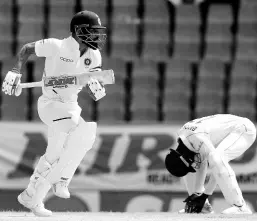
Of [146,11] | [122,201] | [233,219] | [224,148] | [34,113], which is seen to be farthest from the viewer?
[146,11]

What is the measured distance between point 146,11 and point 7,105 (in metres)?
2.36

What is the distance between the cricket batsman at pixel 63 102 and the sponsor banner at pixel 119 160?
286 centimetres

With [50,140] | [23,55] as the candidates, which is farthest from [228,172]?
[23,55]

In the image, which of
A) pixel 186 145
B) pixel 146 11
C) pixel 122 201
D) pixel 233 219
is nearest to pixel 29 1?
pixel 146 11

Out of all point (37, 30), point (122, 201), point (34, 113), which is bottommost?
point (122, 201)

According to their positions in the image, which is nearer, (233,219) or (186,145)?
(233,219)

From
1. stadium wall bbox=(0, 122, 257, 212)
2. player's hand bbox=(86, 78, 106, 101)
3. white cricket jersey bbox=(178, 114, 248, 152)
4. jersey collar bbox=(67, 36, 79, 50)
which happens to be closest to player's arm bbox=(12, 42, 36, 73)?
jersey collar bbox=(67, 36, 79, 50)

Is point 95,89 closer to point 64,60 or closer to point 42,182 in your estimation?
point 64,60

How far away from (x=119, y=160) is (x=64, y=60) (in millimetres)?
3249

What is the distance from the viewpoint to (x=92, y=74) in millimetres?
6879

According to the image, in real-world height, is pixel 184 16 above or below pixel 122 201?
above

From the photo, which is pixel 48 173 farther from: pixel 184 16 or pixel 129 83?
pixel 184 16

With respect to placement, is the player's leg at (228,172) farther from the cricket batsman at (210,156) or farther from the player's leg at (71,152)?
the player's leg at (71,152)

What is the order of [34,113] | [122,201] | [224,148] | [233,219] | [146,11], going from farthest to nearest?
[146,11], [34,113], [122,201], [224,148], [233,219]
